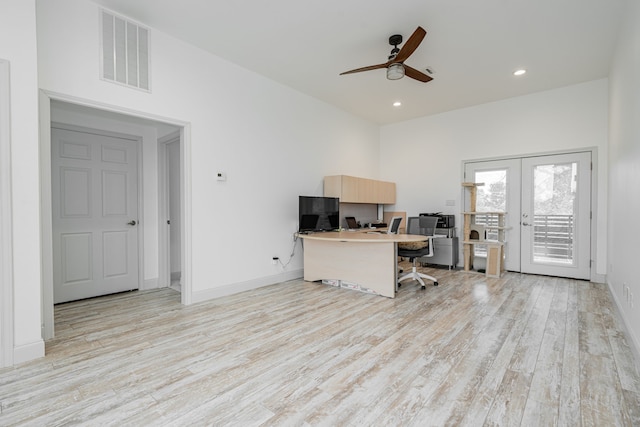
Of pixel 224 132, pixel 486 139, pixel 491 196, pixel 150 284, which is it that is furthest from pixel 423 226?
pixel 150 284

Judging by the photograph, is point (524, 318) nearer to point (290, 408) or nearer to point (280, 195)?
point (290, 408)

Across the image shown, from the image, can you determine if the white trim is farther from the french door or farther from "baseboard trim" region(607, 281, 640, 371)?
the french door

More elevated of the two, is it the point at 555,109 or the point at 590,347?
the point at 555,109

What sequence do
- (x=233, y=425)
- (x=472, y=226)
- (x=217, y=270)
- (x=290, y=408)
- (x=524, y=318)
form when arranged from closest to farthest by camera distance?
(x=233, y=425)
(x=290, y=408)
(x=524, y=318)
(x=217, y=270)
(x=472, y=226)

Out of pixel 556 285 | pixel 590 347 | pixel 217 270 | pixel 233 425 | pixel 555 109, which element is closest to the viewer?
pixel 233 425

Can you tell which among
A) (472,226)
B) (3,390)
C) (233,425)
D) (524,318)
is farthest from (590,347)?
(3,390)

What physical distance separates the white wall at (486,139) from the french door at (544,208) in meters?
0.17

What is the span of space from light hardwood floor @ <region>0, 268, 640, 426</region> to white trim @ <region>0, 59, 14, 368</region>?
0.67 ft

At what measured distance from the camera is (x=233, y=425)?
158 cm

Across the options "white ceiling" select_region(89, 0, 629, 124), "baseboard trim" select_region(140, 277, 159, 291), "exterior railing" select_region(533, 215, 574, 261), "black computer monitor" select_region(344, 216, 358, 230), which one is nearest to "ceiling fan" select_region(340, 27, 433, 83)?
"white ceiling" select_region(89, 0, 629, 124)

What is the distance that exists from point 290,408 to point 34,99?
2.92 m

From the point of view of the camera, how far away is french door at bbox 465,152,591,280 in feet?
15.5

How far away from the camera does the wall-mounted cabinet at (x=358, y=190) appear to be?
530cm


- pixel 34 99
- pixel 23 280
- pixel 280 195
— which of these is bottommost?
pixel 23 280
